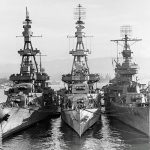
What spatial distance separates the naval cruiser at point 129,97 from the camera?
23.3 meters

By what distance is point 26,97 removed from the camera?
94.3ft

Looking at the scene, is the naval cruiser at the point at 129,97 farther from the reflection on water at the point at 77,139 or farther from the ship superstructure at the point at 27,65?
the ship superstructure at the point at 27,65

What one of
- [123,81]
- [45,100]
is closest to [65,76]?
[45,100]

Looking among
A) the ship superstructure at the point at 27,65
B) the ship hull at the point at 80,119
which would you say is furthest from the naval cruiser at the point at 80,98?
the ship superstructure at the point at 27,65

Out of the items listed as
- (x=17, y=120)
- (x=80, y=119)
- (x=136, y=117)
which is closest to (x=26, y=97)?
(x=17, y=120)

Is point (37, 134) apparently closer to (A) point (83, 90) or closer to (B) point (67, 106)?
(B) point (67, 106)

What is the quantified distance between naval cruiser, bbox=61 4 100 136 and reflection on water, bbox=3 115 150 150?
83 centimetres

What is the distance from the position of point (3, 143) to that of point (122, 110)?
11.8 m

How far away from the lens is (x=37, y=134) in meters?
24.3

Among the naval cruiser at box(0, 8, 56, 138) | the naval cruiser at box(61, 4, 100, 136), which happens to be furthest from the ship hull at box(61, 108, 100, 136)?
the naval cruiser at box(0, 8, 56, 138)

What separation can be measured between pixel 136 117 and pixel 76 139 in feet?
17.7

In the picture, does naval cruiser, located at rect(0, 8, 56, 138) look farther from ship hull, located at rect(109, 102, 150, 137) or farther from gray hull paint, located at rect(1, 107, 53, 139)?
ship hull, located at rect(109, 102, 150, 137)

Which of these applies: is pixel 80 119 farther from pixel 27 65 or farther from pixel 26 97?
pixel 27 65

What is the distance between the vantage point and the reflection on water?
65.6 ft
